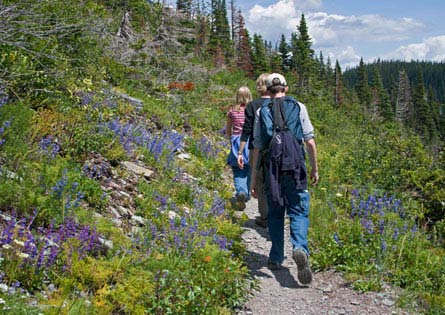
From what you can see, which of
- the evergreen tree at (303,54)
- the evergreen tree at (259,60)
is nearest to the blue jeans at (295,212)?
the evergreen tree at (259,60)

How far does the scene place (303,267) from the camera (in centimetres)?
→ 450

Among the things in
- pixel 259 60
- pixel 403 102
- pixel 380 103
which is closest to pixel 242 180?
pixel 259 60

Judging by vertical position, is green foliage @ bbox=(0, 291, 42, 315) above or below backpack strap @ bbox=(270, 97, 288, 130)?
below

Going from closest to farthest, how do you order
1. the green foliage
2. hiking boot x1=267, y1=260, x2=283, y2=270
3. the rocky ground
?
the green foliage → the rocky ground → hiking boot x1=267, y1=260, x2=283, y2=270

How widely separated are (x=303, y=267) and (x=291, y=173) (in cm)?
101

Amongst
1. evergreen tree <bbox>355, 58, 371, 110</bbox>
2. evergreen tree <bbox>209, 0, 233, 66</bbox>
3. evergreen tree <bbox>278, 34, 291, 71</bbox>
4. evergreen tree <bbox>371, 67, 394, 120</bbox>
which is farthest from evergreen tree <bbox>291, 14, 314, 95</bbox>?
evergreen tree <bbox>355, 58, 371, 110</bbox>

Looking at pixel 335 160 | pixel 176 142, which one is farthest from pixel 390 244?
pixel 335 160

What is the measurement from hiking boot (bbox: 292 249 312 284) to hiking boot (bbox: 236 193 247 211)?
240 cm

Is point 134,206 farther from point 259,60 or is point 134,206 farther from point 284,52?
point 284,52

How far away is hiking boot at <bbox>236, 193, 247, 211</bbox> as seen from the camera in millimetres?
6824

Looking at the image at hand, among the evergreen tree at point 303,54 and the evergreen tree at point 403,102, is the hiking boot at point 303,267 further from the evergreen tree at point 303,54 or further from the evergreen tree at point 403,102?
the evergreen tree at point 403,102

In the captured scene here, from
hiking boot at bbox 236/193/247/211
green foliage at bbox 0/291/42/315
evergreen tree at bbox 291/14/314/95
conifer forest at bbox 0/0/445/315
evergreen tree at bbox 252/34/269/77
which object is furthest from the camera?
evergreen tree at bbox 291/14/314/95

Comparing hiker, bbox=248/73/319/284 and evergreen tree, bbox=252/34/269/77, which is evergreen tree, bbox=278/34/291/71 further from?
hiker, bbox=248/73/319/284

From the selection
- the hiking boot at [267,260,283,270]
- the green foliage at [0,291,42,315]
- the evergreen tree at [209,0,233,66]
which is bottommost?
the hiking boot at [267,260,283,270]
